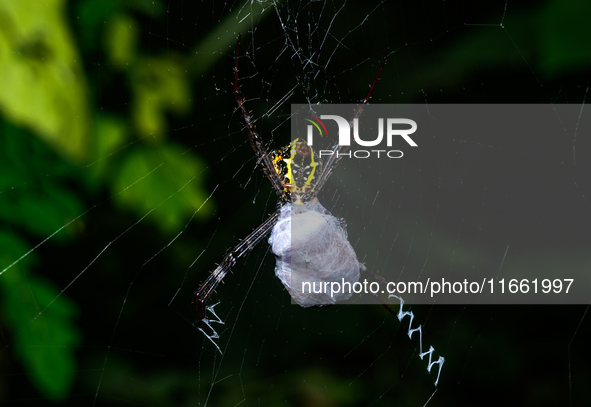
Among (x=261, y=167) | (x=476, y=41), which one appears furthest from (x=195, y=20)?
(x=476, y=41)

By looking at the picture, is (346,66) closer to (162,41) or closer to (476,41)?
(476,41)

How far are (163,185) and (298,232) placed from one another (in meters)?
0.68

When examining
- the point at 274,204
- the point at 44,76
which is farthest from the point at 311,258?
the point at 44,76

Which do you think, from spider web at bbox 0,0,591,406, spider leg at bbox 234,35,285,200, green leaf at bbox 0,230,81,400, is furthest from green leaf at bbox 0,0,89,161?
spider leg at bbox 234,35,285,200

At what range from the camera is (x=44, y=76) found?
89 cm

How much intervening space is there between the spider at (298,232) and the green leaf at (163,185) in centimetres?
36

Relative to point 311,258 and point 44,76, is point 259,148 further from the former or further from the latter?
point 44,76

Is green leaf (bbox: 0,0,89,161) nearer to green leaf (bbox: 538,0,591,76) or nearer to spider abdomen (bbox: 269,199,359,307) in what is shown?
spider abdomen (bbox: 269,199,359,307)

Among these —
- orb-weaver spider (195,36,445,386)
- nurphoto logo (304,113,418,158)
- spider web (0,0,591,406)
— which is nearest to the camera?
spider web (0,0,591,406)

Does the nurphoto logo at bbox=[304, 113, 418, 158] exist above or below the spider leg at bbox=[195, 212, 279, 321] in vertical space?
above

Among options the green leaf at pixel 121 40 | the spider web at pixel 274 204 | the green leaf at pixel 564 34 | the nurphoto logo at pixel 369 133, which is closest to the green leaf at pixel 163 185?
the spider web at pixel 274 204

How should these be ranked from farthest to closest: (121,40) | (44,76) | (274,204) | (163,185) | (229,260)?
(274,204) → (229,260) → (163,185) → (121,40) → (44,76)

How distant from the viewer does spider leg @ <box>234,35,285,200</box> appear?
5.32 ft

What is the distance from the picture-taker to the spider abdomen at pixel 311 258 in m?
1.72
